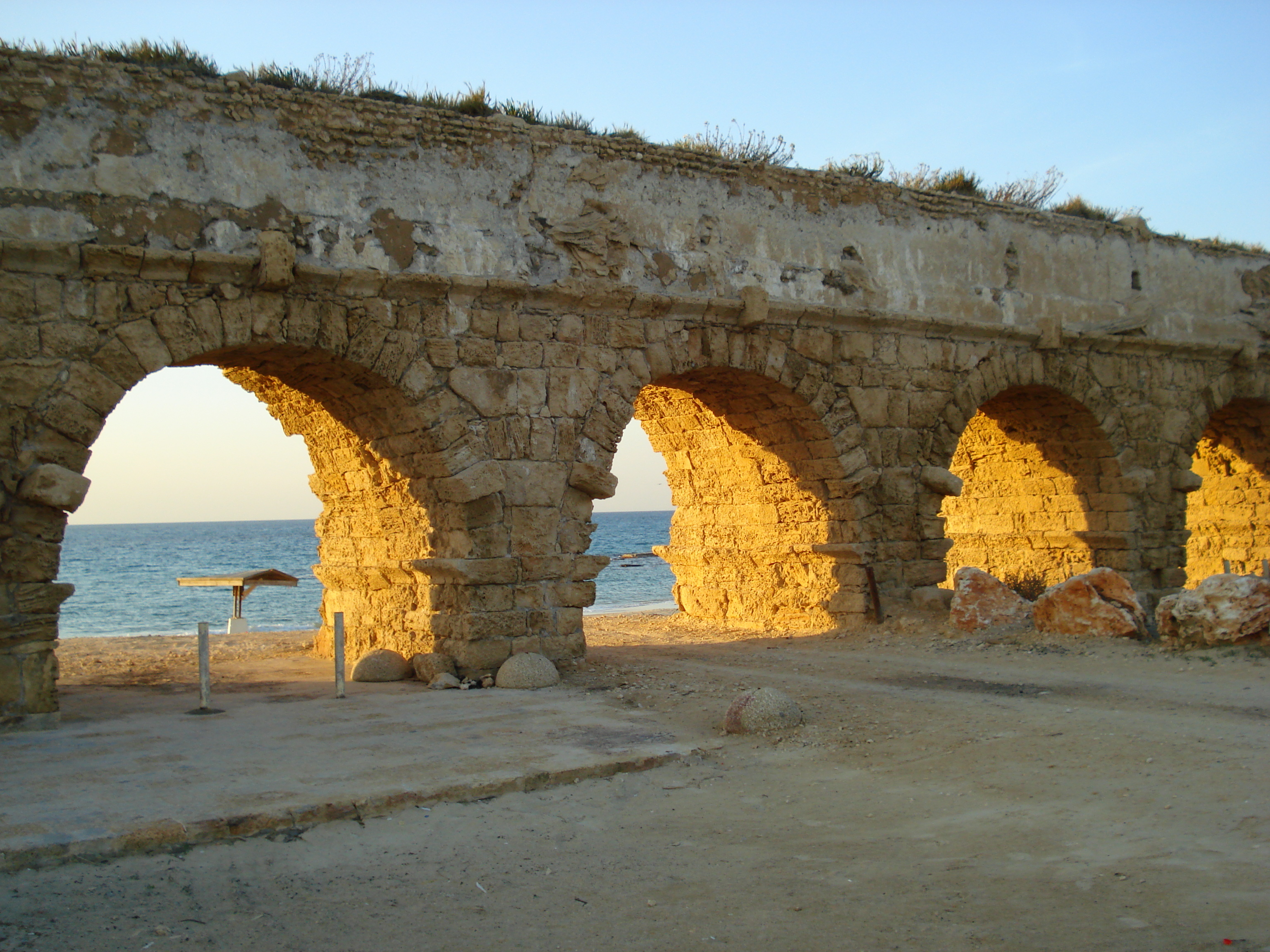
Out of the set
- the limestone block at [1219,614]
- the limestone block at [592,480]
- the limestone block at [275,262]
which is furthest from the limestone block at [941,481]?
the limestone block at [275,262]

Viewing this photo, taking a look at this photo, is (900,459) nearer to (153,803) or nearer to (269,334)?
(269,334)

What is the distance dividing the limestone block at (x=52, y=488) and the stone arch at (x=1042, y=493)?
7.54 metres

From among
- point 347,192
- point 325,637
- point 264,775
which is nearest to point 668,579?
point 325,637

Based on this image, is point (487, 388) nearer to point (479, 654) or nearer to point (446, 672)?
point (479, 654)

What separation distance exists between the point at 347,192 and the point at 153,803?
4.58 metres

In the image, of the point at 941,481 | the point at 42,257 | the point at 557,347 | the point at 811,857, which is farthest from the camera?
the point at 941,481

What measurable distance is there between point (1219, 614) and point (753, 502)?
4.09 metres

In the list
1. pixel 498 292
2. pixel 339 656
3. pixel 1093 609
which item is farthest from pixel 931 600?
pixel 339 656

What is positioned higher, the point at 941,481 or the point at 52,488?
the point at 941,481

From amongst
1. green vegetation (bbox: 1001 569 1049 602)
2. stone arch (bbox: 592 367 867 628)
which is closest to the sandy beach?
stone arch (bbox: 592 367 867 628)

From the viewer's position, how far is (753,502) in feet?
35.0

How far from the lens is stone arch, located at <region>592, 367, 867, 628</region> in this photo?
9.70m

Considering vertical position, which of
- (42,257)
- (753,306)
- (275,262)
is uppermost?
(753,306)

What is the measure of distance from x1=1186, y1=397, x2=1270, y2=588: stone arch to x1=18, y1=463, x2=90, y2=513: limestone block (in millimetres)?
11932
